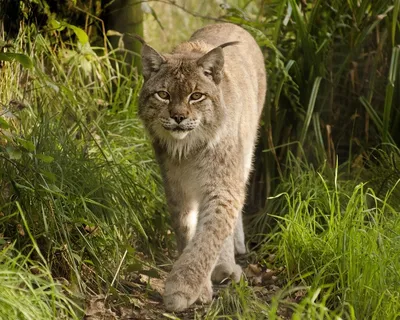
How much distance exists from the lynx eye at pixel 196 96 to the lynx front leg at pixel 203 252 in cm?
56

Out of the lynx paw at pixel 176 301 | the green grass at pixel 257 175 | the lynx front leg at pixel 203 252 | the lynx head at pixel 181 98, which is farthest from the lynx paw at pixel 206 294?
the lynx head at pixel 181 98

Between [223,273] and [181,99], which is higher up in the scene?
[181,99]

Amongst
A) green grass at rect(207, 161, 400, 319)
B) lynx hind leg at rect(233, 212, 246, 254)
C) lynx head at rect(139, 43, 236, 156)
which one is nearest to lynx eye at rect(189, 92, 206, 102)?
lynx head at rect(139, 43, 236, 156)

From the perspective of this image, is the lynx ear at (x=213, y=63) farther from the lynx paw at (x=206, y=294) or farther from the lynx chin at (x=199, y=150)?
the lynx paw at (x=206, y=294)

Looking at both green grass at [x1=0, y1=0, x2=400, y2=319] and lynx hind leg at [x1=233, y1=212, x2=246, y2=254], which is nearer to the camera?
green grass at [x1=0, y1=0, x2=400, y2=319]

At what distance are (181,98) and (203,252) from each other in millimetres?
907

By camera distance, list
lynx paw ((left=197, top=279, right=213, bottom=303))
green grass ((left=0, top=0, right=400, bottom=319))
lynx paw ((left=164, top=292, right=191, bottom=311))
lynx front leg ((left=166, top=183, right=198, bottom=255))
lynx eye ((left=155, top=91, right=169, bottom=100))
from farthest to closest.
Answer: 1. lynx front leg ((left=166, top=183, right=198, bottom=255))
2. lynx eye ((left=155, top=91, right=169, bottom=100))
3. lynx paw ((left=197, top=279, right=213, bottom=303))
4. lynx paw ((left=164, top=292, right=191, bottom=311))
5. green grass ((left=0, top=0, right=400, bottom=319))

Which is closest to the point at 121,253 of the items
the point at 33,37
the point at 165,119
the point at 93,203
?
the point at 93,203

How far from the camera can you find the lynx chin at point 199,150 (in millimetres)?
4984

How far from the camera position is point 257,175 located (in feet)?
24.1

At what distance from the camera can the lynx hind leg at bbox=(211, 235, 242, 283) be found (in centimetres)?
541

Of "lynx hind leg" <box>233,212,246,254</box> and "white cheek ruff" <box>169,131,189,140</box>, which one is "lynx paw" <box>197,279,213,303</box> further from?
"lynx hind leg" <box>233,212,246,254</box>

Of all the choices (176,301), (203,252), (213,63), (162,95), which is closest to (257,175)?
(213,63)

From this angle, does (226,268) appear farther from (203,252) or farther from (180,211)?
(203,252)
